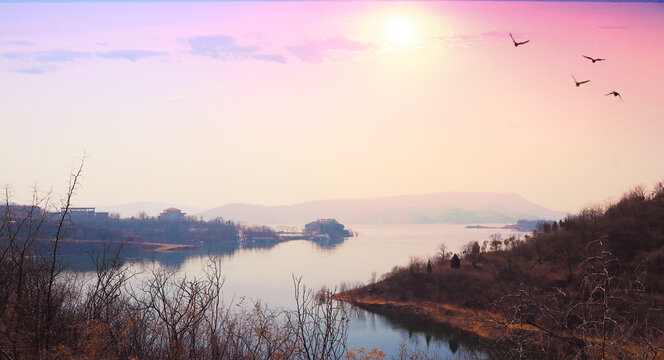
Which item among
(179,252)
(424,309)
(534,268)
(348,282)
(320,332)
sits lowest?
(424,309)

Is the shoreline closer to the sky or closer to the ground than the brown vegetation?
closer to the ground

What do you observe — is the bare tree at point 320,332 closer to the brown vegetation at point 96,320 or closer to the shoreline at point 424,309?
the brown vegetation at point 96,320

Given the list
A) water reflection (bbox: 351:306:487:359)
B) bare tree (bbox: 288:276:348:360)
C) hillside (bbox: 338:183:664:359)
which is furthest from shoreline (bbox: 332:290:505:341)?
bare tree (bbox: 288:276:348:360)

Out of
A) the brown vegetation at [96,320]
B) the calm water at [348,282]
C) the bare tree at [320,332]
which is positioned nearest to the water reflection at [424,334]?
the calm water at [348,282]

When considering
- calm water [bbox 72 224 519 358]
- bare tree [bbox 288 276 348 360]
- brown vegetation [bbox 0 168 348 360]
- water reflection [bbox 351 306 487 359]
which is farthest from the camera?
calm water [bbox 72 224 519 358]

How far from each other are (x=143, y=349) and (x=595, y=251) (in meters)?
43.6

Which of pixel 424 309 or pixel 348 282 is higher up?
pixel 348 282

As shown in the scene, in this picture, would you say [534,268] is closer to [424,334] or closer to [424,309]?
[424,309]

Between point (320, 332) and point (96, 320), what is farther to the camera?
point (96, 320)

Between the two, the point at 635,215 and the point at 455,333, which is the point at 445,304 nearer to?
the point at 455,333

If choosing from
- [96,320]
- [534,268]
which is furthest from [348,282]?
[96,320]

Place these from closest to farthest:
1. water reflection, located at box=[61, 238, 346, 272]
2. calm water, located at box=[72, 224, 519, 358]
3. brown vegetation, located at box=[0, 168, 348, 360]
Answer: brown vegetation, located at box=[0, 168, 348, 360]
calm water, located at box=[72, 224, 519, 358]
water reflection, located at box=[61, 238, 346, 272]

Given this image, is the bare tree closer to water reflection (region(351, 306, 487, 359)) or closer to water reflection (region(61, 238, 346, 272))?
water reflection (region(351, 306, 487, 359))

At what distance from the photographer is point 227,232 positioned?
190m
